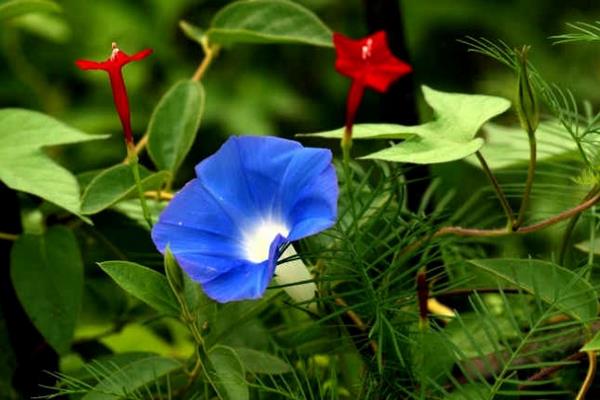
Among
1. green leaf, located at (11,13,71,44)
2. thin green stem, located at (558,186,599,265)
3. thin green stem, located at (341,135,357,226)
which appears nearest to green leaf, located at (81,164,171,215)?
thin green stem, located at (341,135,357,226)

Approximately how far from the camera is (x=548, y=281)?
0.65 meters

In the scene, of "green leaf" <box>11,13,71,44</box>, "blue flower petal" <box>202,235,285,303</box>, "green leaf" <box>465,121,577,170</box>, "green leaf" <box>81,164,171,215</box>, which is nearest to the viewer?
"blue flower petal" <box>202,235,285,303</box>

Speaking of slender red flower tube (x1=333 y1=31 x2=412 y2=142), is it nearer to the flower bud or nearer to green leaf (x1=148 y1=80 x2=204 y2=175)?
the flower bud

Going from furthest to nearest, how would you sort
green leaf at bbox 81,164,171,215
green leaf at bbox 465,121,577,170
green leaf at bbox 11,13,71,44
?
→ green leaf at bbox 11,13,71,44, green leaf at bbox 465,121,577,170, green leaf at bbox 81,164,171,215

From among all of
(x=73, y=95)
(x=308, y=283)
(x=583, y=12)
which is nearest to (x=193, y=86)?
(x=308, y=283)

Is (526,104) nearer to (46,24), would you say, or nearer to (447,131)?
(447,131)

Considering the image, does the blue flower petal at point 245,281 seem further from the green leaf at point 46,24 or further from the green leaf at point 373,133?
the green leaf at point 46,24

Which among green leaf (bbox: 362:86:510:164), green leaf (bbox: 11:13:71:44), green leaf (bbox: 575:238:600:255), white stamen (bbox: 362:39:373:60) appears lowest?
green leaf (bbox: 11:13:71:44)

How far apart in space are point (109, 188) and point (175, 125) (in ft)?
0.43

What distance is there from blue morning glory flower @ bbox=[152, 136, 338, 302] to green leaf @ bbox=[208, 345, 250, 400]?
0.04 metres

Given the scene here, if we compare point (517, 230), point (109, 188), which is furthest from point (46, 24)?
point (517, 230)

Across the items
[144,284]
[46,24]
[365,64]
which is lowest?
[46,24]

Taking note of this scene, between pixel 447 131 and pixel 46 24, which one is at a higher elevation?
pixel 447 131

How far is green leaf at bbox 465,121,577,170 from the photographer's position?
0.81 metres
